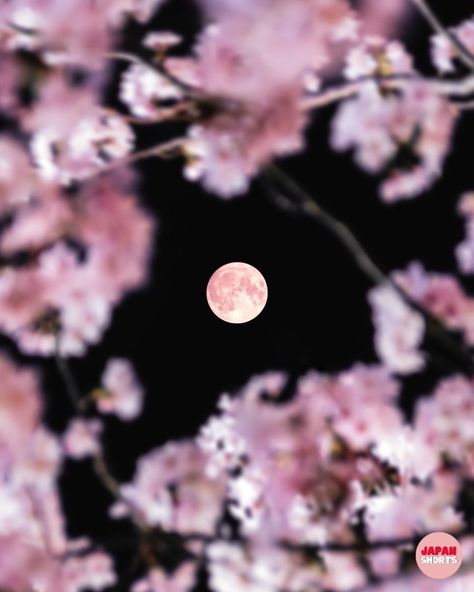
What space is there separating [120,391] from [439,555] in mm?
977

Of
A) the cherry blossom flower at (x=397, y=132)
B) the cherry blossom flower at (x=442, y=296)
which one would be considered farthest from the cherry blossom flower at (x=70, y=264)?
the cherry blossom flower at (x=442, y=296)

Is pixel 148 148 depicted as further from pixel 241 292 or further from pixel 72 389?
pixel 72 389

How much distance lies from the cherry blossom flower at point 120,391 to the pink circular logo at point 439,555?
0.87 meters

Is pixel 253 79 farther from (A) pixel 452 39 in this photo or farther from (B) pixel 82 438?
(B) pixel 82 438

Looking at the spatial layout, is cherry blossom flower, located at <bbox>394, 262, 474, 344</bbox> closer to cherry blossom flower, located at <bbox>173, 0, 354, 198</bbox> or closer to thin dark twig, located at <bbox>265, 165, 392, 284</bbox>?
thin dark twig, located at <bbox>265, 165, 392, 284</bbox>

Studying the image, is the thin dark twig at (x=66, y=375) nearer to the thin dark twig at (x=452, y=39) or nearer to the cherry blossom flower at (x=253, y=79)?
the cherry blossom flower at (x=253, y=79)

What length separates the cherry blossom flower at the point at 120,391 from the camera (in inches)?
68.8

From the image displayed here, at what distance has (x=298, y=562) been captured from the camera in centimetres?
163

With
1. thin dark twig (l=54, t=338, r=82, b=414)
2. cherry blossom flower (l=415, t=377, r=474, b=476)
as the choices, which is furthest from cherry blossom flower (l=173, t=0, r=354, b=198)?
cherry blossom flower (l=415, t=377, r=474, b=476)

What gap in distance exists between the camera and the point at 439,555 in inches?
61.9

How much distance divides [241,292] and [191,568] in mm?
793

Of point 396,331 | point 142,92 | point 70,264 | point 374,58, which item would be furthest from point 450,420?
point 142,92

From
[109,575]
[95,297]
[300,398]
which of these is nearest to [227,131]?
[95,297]

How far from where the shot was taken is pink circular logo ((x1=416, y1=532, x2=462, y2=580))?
1563 millimetres
